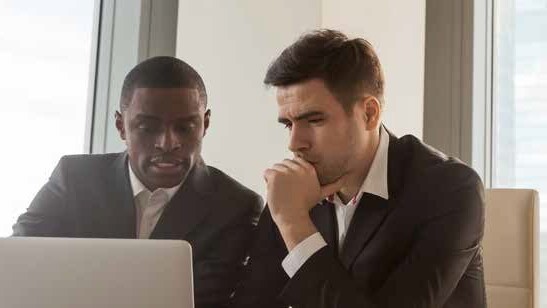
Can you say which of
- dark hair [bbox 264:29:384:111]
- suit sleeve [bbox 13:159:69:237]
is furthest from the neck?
suit sleeve [bbox 13:159:69:237]

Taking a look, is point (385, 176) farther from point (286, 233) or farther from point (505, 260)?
point (505, 260)

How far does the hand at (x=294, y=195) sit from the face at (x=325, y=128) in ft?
0.09

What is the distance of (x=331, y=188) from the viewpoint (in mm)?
1580

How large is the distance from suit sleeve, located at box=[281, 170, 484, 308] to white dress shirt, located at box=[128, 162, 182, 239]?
0.30 m

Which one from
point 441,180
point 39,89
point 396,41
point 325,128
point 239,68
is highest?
point 396,41

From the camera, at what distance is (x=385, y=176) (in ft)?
5.02

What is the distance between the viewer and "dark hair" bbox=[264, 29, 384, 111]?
1.54 m

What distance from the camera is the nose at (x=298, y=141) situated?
5.10 ft

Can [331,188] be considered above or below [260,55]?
below

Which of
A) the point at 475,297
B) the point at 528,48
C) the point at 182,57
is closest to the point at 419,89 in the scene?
the point at 528,48

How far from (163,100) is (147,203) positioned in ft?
0.69

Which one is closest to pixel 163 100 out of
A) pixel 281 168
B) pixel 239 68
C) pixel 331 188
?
pixel 281 168

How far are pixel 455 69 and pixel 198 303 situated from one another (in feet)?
5.75

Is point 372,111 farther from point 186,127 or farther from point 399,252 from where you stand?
point 186,127
